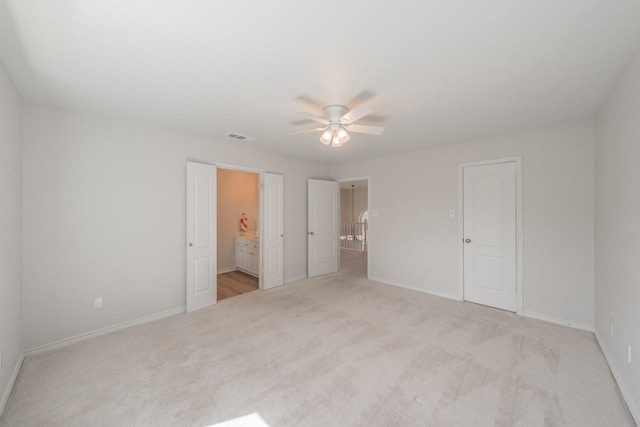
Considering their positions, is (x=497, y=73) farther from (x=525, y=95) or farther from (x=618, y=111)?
(x=618, y=111)

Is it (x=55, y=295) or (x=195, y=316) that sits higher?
(x=55, y=295)

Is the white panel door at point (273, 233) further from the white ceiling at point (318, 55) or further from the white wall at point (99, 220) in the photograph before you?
the white ceiling at point (318, 55)

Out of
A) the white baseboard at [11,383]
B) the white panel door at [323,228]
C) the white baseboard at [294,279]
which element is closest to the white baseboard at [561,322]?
the white panel door at [323,228]

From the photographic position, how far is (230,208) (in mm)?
6105

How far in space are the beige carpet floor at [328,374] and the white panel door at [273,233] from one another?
4.02 ft

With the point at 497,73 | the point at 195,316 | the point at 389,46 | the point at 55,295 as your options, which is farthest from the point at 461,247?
the point at 55,295

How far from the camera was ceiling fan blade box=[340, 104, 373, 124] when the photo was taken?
2.17 meters

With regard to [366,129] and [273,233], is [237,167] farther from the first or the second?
[366,129]

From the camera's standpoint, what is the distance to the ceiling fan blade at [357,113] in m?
2.17

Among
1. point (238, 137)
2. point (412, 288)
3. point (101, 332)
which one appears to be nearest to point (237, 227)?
point (238, 137)

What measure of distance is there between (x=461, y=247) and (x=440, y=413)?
274cm

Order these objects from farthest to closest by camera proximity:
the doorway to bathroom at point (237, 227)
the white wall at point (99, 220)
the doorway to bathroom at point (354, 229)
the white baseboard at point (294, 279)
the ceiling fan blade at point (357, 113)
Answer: the doorway to bathroom at point (354, 229), the doorway to bathroom at point (237, 227), the white baseboard at point (294, 279), the white wall at point (99, 220), the ceiling fan blade at point (357, 113)

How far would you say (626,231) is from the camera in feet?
6.47

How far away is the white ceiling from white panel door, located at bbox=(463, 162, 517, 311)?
41.2 inches
